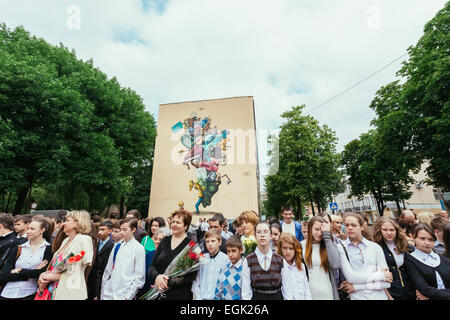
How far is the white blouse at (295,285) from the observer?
283cm

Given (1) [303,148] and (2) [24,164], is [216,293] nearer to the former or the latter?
(2) [24,164]

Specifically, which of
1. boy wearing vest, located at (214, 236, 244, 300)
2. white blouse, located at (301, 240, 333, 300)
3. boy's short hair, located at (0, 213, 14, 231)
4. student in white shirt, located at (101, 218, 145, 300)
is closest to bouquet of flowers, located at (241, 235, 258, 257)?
boy wearing vest, located at (214, 236, 244, 300)

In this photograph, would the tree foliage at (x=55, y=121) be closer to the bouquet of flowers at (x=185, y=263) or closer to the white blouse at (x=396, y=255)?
the bouquet of flowers at (x=185, y=263)

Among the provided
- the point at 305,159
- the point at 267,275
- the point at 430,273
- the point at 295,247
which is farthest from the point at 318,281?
the point at 305,159

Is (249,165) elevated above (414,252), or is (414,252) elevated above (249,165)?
(249,165)

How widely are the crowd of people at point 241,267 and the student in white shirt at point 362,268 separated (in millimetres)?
11

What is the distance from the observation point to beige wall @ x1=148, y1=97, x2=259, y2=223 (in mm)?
20141

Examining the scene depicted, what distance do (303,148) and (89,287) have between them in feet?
70.0

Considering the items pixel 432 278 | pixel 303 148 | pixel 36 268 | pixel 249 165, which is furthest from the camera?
pixel 303 148

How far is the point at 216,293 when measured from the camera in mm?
3045

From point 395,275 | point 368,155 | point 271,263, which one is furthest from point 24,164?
point 368,155

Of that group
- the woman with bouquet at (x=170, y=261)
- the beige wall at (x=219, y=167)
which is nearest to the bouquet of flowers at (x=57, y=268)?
the woman with bouquet at (x=170, y=261)

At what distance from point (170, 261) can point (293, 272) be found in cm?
164
